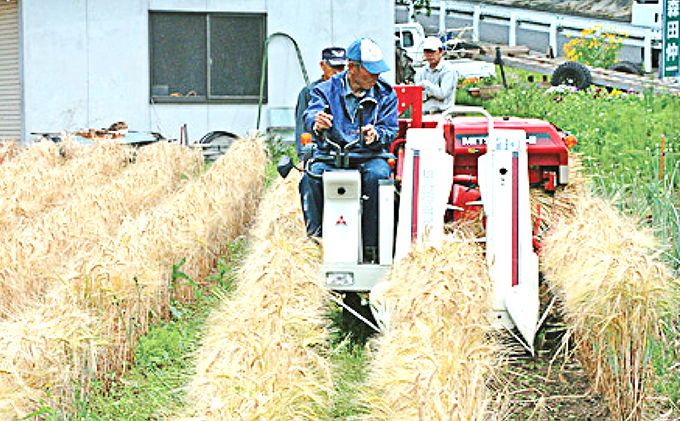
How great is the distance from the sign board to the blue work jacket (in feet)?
29.5

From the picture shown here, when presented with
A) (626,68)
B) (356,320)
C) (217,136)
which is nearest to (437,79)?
(356,320)

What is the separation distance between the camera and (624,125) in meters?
11.3

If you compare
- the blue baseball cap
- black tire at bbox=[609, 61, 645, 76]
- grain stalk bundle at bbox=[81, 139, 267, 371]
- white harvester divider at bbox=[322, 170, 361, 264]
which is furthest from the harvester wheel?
black tire at bbox=[609, 61, 645, 76]

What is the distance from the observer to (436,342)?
4668mm

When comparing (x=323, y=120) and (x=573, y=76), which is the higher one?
(x=573, y=76)

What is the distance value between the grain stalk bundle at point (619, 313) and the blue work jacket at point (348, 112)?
1.75 metres

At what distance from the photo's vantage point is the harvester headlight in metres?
6.51

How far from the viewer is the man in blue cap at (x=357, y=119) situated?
6.73m

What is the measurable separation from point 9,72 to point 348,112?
1108 cm

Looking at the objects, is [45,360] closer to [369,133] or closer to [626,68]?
[369,133]

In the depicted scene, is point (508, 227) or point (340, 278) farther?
point (340, 278)

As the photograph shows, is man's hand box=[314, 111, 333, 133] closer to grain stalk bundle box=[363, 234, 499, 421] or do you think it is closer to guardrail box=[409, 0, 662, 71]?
grain stalk bundle box=[363, 234, 499, 421]

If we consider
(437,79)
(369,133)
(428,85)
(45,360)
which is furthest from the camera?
(437,79)

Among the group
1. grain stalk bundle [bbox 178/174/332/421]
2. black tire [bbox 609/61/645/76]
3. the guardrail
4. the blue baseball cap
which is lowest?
grain stalk bundle [bbox 178/174/332/421]
